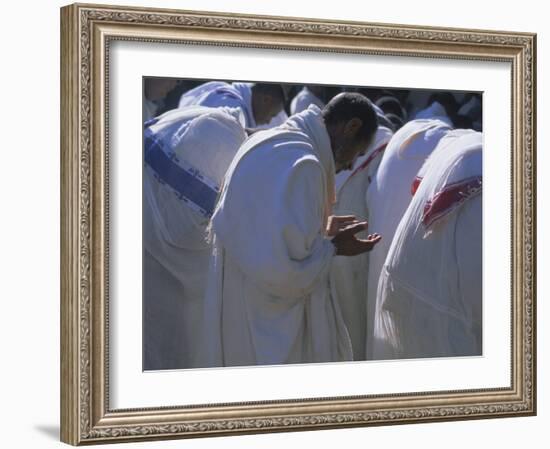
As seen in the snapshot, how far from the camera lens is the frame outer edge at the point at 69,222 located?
5059 millimetres

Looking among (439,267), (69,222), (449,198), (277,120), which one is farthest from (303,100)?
(69,222)

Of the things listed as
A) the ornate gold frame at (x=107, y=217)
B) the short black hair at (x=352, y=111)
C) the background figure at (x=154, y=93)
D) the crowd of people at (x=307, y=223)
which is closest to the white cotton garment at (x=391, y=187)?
the crowd of people at (x=307, y=223)

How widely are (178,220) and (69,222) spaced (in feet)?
1.25

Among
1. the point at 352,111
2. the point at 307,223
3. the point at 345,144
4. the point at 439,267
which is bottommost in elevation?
the point at 439,267

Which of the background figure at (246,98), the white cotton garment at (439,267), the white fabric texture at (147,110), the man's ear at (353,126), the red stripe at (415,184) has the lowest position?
the white cotton garment at (439,267)

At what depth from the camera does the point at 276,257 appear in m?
5.39

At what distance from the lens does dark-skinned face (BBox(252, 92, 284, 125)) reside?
17.6ft

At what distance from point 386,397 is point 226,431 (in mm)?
620

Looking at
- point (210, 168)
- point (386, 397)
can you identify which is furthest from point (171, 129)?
point (386, 397)

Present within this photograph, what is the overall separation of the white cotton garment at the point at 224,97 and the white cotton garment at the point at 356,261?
0.40 metres

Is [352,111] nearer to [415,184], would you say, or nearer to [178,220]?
[415,184]

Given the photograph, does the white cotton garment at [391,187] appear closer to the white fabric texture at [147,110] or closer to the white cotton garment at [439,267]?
the white cotton garment at [439,267]

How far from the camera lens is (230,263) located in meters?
5.33

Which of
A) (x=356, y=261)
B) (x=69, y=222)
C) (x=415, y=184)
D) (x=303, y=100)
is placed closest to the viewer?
(x=69, y=222)
